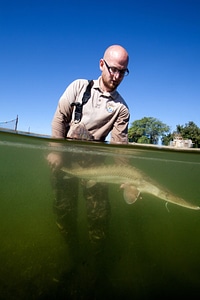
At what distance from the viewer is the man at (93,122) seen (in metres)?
3.12

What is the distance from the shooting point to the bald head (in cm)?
314

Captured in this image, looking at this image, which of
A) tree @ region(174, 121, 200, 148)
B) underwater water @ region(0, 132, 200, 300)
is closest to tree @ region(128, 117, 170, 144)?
tree @ region(174, 121, 200, 148)

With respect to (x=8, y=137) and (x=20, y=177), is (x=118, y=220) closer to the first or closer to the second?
(x=20, y=177)

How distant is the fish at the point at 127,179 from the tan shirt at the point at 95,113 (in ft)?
1.51

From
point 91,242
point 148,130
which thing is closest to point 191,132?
point 148,130

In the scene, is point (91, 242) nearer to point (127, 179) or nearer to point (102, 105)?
point (127, 179)

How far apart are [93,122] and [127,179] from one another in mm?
927

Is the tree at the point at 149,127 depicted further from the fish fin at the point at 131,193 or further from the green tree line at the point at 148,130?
the fish fin at the point at 131,193

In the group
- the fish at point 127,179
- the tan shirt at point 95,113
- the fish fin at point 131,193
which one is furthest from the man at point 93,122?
the fish fin at point 131,193

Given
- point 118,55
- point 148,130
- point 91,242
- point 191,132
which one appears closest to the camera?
point 118,55

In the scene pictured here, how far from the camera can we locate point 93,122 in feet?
10.6

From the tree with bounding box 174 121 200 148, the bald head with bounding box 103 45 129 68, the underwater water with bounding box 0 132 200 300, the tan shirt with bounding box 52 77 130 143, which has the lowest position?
the underwater water with bounding box 0 132 200 300

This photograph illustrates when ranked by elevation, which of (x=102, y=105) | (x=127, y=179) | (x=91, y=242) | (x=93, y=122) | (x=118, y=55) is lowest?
(x=91, y=242)

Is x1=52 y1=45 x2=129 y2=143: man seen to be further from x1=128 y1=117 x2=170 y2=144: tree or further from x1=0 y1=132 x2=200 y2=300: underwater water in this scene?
x1=128 y1=117 x2=170 y2=144: tree
